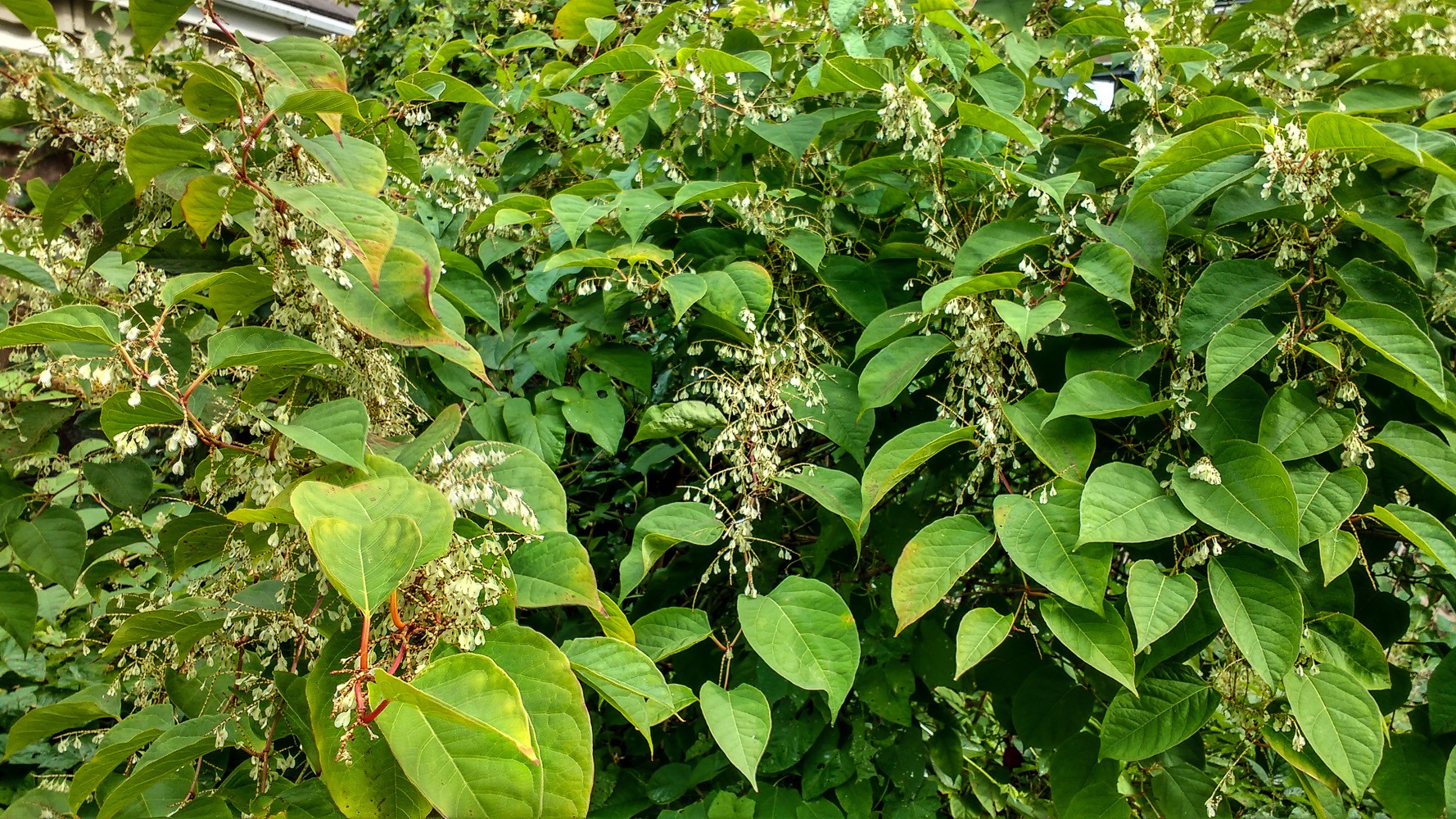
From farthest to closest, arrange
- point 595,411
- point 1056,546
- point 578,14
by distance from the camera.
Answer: point 578,14 → point 595,411 → point 1056,546

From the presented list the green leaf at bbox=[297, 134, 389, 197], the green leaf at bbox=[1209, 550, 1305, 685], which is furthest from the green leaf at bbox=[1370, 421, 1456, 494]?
the green leaf at bbox=[297, 134, 389, 197]

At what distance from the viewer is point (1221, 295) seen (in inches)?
59.0

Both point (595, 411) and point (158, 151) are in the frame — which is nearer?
point (158, 151)

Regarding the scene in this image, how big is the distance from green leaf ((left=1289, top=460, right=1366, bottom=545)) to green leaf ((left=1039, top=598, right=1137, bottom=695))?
0.97 feet

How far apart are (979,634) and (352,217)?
1.02 m

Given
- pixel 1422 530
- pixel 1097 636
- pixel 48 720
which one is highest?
pixel 1422 530

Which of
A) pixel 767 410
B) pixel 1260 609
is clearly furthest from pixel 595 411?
A: pixel 1260 609

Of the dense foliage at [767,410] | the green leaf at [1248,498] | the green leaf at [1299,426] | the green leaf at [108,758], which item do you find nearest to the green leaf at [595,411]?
the dense foliage at [767,410]

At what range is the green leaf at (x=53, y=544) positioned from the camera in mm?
1626

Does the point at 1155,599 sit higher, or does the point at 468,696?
the point at 468,696

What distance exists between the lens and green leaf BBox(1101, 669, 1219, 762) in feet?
4.86

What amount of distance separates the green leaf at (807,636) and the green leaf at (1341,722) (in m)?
0.63

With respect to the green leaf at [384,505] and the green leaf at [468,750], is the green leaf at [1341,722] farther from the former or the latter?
the green leaf at [384,505]

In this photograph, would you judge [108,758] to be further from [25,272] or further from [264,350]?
[25,272]
